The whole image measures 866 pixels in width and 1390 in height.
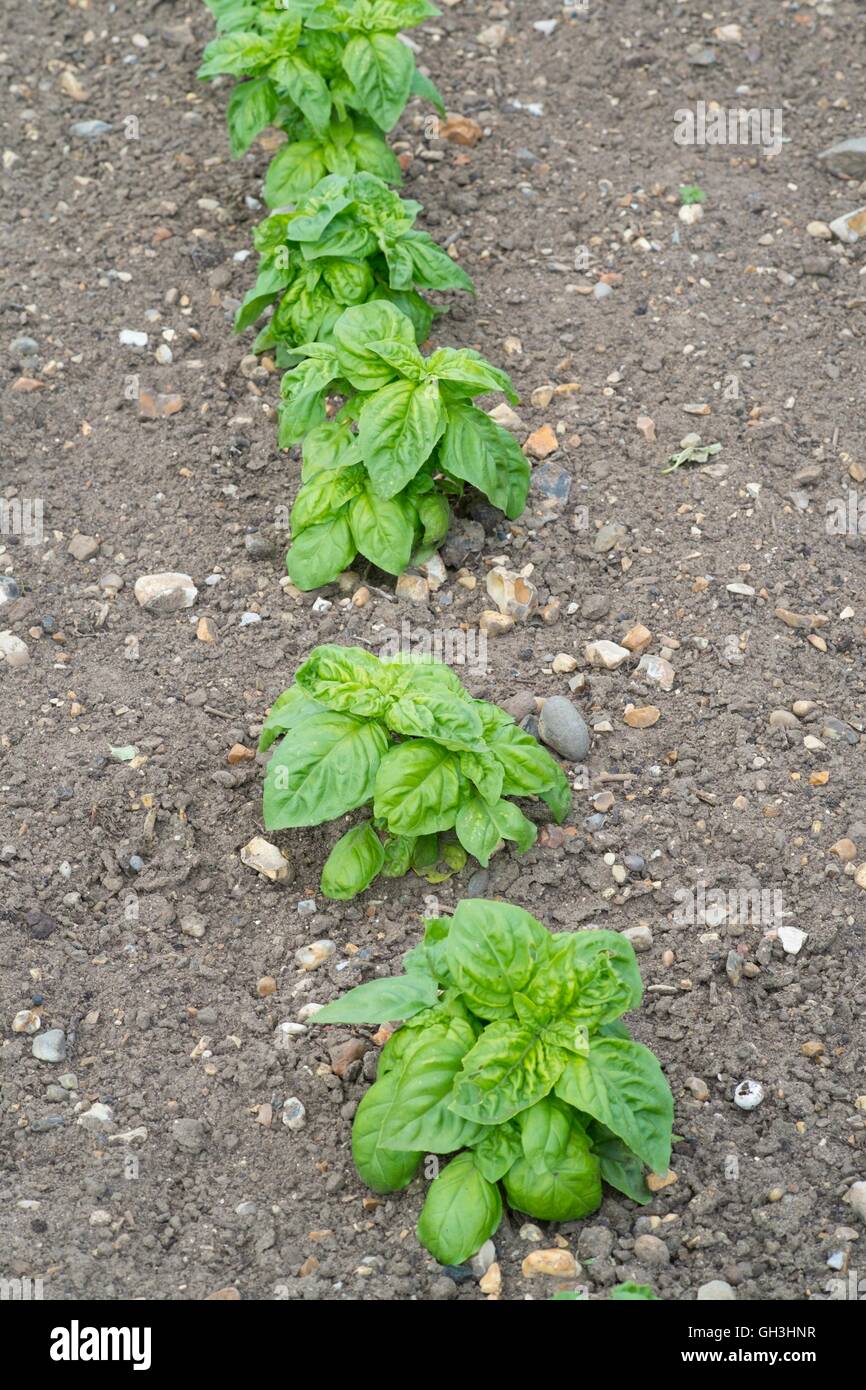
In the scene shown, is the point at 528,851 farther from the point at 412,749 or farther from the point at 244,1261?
the point at 244,1261

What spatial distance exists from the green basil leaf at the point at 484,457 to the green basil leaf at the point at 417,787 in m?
1.14

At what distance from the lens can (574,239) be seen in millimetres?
6219

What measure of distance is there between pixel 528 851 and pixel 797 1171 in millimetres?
1133

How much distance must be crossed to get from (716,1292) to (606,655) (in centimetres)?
203

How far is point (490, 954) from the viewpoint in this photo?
3361 mm

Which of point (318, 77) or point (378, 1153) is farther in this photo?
point (318, 77)

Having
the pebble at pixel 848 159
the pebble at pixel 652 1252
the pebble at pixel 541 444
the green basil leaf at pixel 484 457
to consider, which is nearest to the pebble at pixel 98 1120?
the pebble at pixel 652 1252

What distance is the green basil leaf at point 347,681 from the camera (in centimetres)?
398

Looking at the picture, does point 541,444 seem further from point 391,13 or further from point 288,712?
point 288,712

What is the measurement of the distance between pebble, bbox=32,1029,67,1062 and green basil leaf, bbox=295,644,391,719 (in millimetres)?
1081

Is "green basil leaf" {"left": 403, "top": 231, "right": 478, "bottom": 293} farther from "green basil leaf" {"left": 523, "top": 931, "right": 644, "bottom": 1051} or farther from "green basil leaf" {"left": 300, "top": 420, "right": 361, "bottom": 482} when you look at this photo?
"green basil leaf" {"left": 523, "top": 931, "right": 644, "bottom": 1051}

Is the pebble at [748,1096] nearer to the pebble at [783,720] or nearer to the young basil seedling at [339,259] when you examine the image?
the pebble at [783,720]

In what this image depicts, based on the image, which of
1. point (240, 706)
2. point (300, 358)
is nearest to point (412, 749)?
point (240, 706)

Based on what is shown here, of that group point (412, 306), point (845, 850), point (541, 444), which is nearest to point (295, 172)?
point (412, 306)
